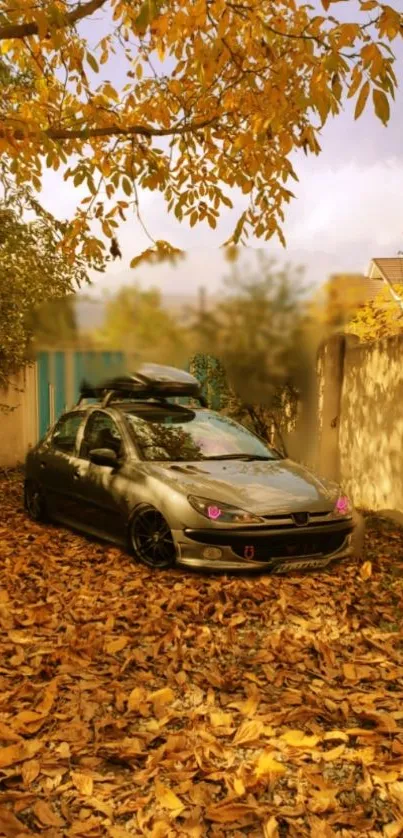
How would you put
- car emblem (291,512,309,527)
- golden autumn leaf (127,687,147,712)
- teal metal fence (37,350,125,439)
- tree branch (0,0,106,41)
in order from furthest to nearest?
1. teal metal fence (37,350,125,439)
2. car emblem (291,512,309,527)
3. tree branch (0,0,106,41)
4. golden autumn leaf (127,687,147,712)

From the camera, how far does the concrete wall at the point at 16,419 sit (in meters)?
12.8

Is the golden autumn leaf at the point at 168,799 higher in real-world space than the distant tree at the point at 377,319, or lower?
lower

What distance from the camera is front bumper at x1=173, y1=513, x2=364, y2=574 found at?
226 inches

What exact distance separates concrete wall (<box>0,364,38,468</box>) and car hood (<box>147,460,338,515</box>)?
6934 millimetres

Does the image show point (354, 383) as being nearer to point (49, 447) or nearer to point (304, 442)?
point (304, 442)

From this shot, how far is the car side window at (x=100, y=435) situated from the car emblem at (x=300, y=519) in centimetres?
195

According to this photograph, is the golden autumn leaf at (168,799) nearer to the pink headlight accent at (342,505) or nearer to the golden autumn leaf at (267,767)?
the golden autumn leaf at (267,767)

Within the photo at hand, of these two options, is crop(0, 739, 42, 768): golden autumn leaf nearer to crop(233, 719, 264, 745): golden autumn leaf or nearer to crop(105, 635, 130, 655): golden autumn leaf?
crop(233, 719, 264, 745): golden autumn leaf

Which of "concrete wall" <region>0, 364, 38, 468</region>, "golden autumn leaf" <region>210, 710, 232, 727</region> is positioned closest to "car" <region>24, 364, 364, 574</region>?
"golden autumn leaf" <region>210, 710, 232, 727</region>

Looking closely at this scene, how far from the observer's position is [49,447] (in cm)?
818

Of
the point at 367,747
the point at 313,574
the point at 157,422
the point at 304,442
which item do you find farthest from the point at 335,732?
the point at 304,442

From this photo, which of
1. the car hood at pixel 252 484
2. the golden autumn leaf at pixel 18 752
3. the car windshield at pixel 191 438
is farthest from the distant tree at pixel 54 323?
the golden autumn leaf at pixel 18 752

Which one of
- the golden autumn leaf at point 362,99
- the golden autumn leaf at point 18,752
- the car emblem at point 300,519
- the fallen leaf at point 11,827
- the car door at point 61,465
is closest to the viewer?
the fallen leaf at point 11,827

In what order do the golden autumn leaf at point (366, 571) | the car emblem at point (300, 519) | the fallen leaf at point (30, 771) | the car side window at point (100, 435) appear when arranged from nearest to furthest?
the fallen leaf at point (30, 771), the car emblem at point (300, 519), the golden autumn leaf at point (366, 571), the car side window at point (100, 435)
